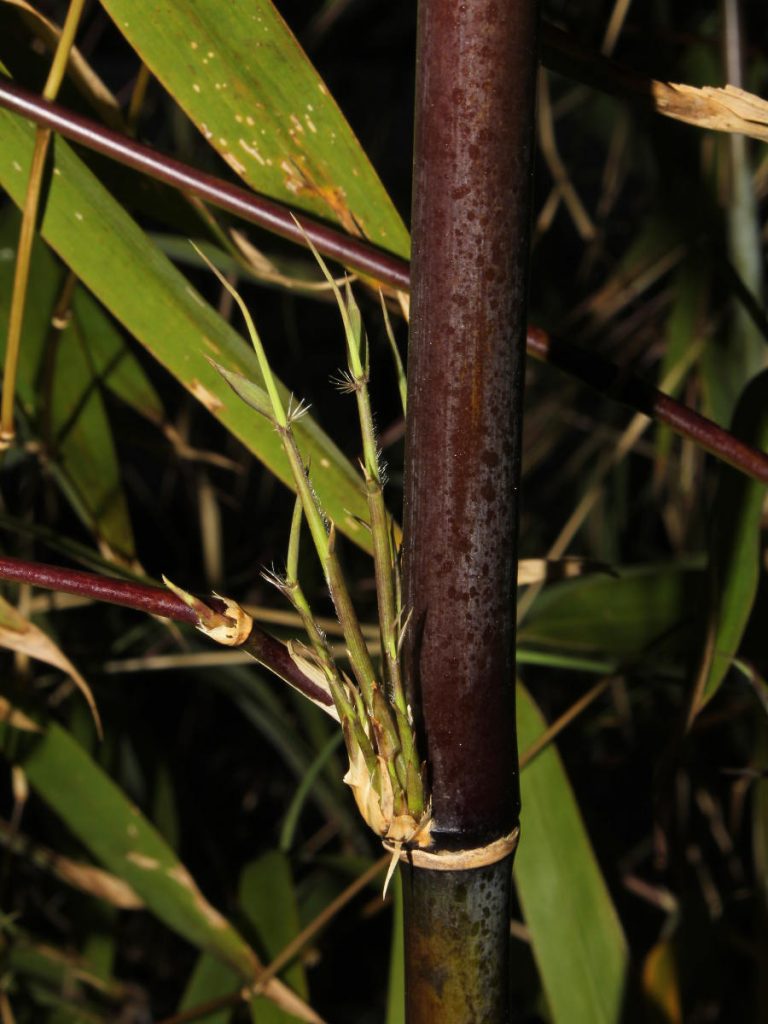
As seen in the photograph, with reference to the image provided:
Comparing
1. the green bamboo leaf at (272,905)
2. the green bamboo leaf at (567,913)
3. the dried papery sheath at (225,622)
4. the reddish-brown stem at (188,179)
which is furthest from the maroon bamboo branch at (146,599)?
the green bamboo leaf at (272,905)

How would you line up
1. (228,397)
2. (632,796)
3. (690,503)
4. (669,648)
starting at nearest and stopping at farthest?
(228,397) → (669,648) → (690,503) → (632,796)

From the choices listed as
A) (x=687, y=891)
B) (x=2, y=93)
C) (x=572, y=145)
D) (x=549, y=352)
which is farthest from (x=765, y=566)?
(x=572, y=145)

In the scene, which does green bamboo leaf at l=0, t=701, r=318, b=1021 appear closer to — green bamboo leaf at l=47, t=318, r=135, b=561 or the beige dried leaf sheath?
green bamboo leaf at l=47, t=318, r=135, b=561

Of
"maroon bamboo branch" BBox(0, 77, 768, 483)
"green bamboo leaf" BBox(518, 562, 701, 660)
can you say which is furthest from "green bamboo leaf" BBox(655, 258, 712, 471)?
"maroon bamboo branch" BBox(0, 77, 768, 483)

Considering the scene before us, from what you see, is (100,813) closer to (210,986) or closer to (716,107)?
(210,986)

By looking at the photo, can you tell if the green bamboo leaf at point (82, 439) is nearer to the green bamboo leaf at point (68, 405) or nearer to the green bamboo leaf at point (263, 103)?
the green bamboo leaf at point (68, 405)

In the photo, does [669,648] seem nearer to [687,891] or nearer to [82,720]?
[687,891]
